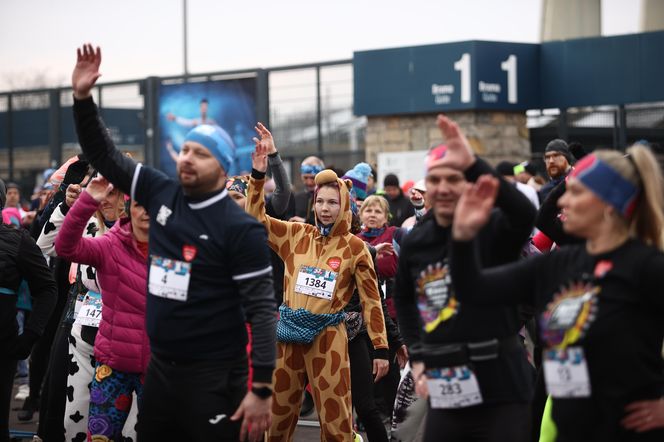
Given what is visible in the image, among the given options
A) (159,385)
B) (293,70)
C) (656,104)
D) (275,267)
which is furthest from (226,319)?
(293,70)

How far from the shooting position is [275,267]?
481 inches

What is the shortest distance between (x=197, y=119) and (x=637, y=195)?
18.2 metres

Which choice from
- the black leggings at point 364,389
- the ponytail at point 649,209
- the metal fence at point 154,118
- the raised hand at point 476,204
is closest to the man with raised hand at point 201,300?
the raised hand at point 476,204

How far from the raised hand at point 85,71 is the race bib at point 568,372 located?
2.49 meters

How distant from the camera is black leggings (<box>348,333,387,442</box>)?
770 centimetres

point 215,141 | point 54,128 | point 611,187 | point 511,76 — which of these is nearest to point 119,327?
point 215,141

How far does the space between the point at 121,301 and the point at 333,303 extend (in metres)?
1.52

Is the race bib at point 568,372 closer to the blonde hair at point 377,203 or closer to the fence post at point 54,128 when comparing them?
the blonde hair at point 377,203

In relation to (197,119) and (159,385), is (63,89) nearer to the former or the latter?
(197,119)

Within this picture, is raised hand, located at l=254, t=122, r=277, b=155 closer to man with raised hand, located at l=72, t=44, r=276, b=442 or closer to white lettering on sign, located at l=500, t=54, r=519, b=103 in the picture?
man with raised hand, located at l=72, t=44, r=276, b=442

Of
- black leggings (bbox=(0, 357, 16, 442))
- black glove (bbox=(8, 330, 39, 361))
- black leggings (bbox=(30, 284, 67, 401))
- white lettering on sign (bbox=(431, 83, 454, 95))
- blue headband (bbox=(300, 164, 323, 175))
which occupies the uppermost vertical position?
white lettering on sign (bbox=(431, 83, 454, 95))

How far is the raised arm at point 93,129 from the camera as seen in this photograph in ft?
16.8

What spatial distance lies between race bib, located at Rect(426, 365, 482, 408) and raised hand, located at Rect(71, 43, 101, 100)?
2.10 m

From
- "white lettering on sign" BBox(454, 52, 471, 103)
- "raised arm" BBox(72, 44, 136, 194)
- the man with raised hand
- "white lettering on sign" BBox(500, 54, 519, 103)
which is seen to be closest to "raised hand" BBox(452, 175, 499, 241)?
the man with raised hand
